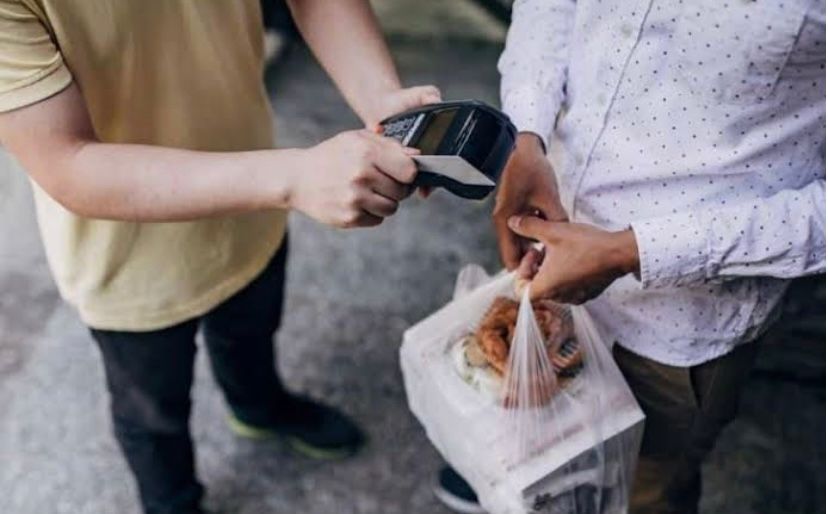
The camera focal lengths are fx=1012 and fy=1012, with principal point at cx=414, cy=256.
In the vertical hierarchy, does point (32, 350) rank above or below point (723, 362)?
below

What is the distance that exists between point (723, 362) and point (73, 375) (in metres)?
1.37

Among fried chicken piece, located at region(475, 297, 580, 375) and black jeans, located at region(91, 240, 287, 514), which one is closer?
fried chicken piece, located at region(475, 297, 580, 375)

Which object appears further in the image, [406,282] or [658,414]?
[406,282]

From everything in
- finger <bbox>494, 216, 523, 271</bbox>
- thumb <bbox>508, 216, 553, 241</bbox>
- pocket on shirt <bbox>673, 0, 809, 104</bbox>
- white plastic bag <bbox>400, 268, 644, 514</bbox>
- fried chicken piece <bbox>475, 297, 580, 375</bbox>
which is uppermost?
pocket on shirt <bbox>673, 0, 809, 104</bbox>

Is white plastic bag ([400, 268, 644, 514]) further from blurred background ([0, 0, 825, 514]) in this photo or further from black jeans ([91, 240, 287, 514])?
blurred background ([0, 0, 825, 514])

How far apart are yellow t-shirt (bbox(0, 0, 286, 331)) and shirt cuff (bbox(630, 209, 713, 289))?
0.57 metres

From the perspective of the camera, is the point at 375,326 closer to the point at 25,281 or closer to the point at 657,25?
the point at 25,281

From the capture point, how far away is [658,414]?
1.43 m

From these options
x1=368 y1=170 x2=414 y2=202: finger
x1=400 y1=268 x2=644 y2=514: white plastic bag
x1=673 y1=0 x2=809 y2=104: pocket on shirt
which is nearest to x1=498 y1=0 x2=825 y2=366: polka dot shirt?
x1=673 y1=0 x2=809 y2=104: pocket on shirt

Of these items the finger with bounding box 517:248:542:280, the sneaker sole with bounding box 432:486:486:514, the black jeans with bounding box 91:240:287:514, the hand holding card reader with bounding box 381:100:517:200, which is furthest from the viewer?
the sneaker sole with bounding box 432:486:486:514

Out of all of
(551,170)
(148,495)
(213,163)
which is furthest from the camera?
(148,495)

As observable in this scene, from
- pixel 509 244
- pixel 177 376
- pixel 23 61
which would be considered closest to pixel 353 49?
pixel 509 244

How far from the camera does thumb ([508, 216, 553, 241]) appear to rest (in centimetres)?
123

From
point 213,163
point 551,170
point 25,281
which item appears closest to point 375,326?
point 25,281
